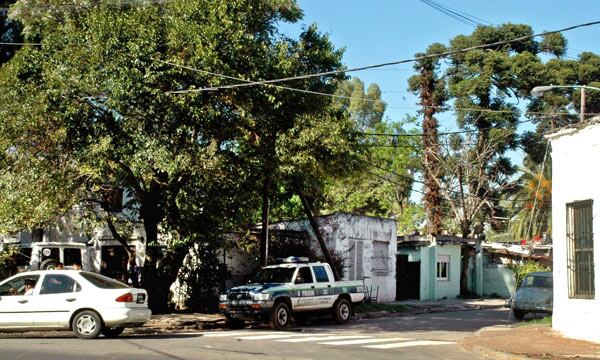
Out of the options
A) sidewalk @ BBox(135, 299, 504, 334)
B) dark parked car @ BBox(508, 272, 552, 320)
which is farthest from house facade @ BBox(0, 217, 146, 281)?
dark parked car @ BBox(508, 272, 552, 320)

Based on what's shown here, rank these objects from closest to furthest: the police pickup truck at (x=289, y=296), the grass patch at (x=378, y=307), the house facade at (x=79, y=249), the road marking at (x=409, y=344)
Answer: the road marking at (x=409, y=344), the police pickup truck at (x=289, y=296), the house facade at (x=79, y=249), the grass patch at (x=378, y=307)

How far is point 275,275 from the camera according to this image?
21.4 m

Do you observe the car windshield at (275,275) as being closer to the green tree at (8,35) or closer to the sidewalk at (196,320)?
the sidewalk at (196,320)

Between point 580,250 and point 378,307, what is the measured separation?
1360cm

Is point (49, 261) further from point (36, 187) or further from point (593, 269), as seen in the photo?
point (593, 269)

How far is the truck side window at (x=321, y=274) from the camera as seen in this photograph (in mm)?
21734

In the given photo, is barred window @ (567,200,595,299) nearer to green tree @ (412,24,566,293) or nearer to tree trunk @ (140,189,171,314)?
tree trunk @ (140,189,171,314)

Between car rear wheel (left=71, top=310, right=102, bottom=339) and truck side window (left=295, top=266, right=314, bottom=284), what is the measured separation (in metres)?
7.03

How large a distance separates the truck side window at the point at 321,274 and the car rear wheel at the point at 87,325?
785cm

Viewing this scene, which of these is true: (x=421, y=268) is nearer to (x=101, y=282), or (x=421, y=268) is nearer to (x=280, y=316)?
(x=280, y=316)

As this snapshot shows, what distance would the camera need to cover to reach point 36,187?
18.7 metres

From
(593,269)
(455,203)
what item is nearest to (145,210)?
(593,269)

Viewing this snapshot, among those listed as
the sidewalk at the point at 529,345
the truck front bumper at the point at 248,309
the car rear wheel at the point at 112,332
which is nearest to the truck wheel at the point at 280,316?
the truck front bumper at the point at 248,309

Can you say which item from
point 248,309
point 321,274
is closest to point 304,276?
point 321,274
